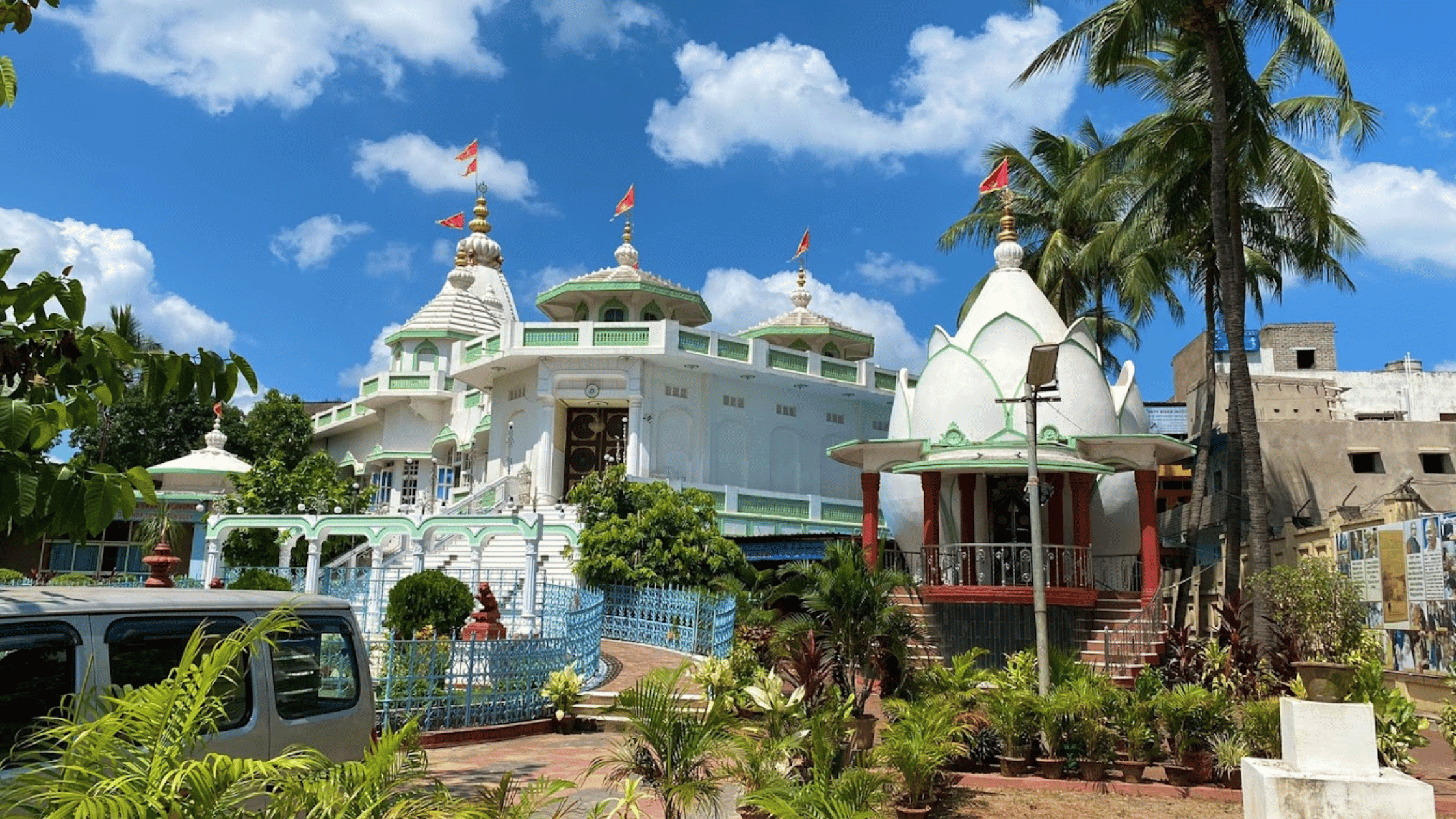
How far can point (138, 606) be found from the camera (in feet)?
16.8

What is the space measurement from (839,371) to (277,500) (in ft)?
54.0

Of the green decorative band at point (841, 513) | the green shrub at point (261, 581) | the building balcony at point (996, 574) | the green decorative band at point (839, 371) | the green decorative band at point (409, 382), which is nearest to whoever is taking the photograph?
the building balcony at point (996, 574)

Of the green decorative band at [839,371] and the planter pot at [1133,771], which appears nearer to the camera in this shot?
the planter pot at [1133,771]

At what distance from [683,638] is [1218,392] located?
1978 cm

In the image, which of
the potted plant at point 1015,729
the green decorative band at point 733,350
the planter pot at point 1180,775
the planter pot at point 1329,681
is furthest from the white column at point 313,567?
the planter pot at point 1329,681

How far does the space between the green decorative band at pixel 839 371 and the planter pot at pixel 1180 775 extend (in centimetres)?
2258

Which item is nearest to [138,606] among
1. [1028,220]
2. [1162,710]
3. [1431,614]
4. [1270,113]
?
[1162,710]

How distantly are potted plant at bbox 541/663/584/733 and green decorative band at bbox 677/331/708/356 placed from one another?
1655 cm

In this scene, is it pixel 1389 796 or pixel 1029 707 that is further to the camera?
pixel 1029 707

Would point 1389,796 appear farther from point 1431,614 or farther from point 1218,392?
point 1218,392

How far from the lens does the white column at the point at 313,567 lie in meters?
23.5

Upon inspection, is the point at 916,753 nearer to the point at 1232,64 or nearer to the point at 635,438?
the point at 1232,64

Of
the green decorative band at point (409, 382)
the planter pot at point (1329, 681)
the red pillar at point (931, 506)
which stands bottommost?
the planter pot at point (1329, 681)

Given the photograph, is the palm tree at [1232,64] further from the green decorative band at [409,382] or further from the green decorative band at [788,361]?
the green decorative band at [409,382]
